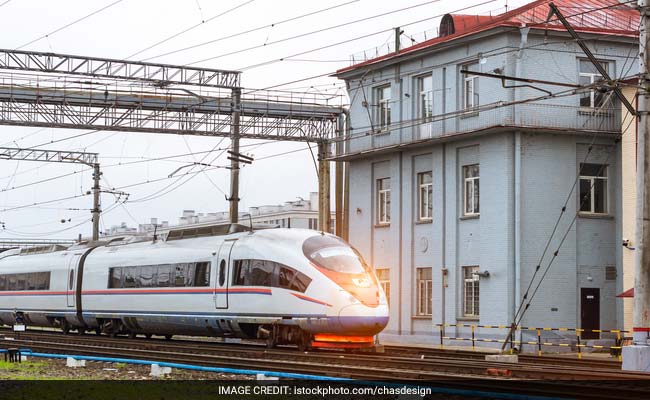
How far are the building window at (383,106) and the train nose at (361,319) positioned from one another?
58.2 ft

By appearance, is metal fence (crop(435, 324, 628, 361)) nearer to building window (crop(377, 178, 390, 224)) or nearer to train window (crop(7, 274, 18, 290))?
building window (crop(377, 178, 390, 224))

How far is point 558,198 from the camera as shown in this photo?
3894 cm

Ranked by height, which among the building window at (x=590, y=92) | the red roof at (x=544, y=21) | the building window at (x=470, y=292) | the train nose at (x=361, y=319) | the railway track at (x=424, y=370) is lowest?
the railway track at (x=424, y=370)

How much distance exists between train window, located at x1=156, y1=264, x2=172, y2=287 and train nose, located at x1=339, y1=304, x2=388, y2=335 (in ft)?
26.5

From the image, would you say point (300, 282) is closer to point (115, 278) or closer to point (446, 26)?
point (115, 278)

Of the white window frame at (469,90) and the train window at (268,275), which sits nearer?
the train window at (268,275)

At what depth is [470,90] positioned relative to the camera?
40.3 m

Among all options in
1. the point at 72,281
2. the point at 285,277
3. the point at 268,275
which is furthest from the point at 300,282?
the point at 72,281

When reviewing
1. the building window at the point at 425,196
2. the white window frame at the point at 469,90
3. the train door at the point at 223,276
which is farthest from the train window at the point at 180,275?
the white window frame at the point at 469,90

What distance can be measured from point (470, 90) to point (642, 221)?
16.8 m

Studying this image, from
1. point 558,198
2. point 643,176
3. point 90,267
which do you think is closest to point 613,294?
point 558,198

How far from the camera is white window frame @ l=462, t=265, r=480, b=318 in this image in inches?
1558

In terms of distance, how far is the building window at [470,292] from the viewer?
39.7 m

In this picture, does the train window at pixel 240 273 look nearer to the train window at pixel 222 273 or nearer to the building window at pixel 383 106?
the train window at pixel 222 273
